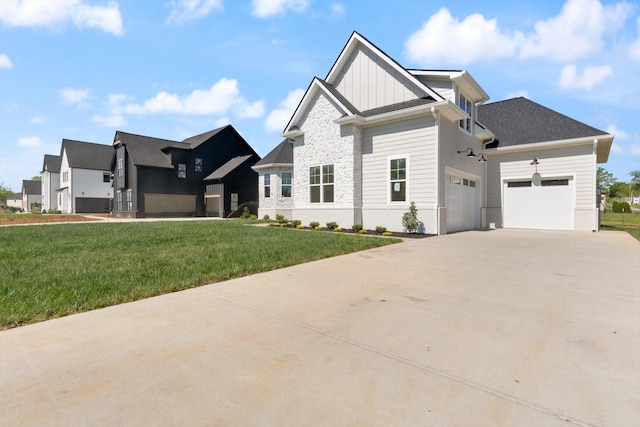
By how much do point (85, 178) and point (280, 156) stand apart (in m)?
30.4

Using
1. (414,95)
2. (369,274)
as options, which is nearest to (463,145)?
(414,95)

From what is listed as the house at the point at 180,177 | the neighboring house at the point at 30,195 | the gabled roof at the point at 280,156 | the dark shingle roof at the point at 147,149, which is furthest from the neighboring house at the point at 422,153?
the neighboring house at the point at 30,195

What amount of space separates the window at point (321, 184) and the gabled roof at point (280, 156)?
20.7 feet

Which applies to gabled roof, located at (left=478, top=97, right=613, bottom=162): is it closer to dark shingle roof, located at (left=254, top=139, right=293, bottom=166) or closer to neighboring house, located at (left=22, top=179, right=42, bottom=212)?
dark shingle roof, located at (left=254, top=139, right=293, bottom=166)

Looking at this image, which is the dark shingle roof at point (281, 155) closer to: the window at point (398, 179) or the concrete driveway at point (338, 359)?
the window at point (398, 179)

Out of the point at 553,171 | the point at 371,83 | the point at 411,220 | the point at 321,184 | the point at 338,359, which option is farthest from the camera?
the point at 321,184

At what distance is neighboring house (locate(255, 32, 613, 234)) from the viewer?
12.7 m

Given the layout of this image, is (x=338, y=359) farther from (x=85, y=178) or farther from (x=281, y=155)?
(x=85, y=178)

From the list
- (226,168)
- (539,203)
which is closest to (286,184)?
(226,168)

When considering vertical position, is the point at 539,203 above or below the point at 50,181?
below

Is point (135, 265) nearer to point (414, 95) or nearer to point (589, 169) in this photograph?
point (414, 95)

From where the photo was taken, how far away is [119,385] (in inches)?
90.6

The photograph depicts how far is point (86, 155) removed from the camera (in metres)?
38.5

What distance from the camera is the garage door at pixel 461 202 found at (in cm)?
1345
